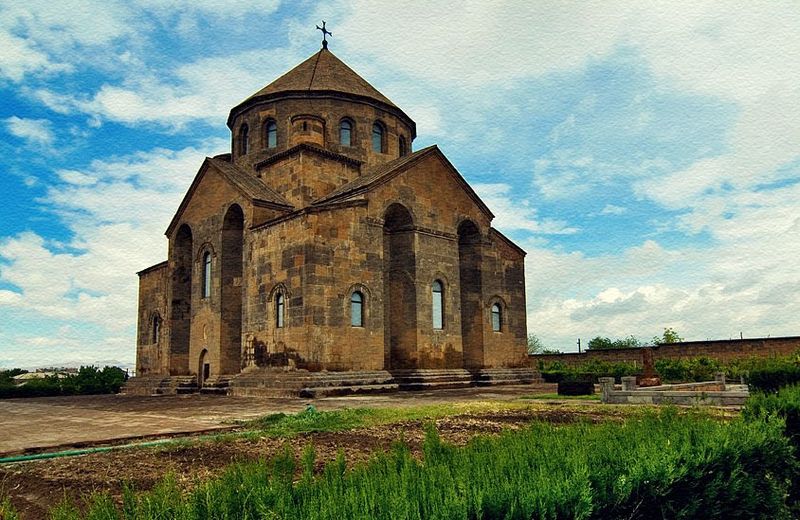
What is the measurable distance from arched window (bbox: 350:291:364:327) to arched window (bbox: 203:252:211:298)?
7381mm

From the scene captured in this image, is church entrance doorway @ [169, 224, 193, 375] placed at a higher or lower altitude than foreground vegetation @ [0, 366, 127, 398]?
higher

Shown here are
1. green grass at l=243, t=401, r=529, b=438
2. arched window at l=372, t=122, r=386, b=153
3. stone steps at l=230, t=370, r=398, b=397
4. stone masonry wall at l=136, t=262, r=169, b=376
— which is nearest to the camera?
green grass at l=243, t=401, r=529, b=438

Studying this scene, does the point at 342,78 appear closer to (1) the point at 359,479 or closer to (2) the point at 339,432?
(2) the point at 339,432

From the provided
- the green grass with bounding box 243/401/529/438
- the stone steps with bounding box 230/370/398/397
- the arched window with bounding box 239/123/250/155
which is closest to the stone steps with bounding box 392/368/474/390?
the stone steps with bounding box 230/370/398/397

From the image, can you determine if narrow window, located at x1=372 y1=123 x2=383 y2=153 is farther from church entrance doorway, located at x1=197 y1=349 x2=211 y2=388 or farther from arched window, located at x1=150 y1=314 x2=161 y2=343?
arched window, located at x1=150 y1=314 x2=161 y2=343

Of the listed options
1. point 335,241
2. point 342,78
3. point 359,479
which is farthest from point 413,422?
point 342,78

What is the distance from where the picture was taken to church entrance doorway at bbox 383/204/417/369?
21078 mm

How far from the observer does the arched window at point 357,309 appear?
771 inches

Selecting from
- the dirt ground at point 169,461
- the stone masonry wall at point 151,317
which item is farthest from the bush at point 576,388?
the stone masonry wall at point 151,317

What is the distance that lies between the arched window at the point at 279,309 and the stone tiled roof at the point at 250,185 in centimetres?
415

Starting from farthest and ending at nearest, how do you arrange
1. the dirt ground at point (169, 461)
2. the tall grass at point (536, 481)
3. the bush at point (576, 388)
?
the bush at point (576, 388)
the dirt ground at point (169, 461)
the tall grass at point (536, 481)

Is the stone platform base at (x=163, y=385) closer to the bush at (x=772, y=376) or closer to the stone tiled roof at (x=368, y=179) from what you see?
the stone tiled roof at (x=368, y=179)

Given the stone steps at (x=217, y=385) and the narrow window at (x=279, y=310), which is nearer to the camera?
the narrow window at (x=279, y=310)

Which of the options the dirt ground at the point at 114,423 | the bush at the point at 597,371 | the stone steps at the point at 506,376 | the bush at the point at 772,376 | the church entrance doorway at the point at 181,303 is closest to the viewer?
the dirt ground at the point at 114,423
